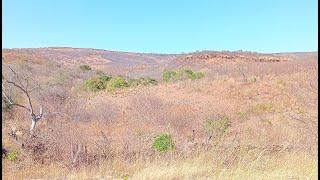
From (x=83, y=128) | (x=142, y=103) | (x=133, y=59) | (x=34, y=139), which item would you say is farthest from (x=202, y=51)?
(x=34, y=139)

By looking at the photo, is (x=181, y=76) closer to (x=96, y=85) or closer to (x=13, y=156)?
(x=96, y=85)

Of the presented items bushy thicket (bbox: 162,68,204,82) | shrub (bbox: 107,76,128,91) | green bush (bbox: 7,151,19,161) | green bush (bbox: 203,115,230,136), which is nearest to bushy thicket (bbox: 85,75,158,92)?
shrub (bbox: 107,76,128,91)

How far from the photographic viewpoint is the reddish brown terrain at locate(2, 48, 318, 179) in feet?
16.3

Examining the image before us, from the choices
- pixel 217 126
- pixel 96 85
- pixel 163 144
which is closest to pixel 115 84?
pixel 96 85

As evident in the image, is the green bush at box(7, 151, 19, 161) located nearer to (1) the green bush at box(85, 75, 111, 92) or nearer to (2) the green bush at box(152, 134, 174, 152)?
(2) the green bush at box(152, 134, 174, 152)

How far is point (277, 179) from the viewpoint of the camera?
4340 millimetres

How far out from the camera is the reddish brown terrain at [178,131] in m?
4.96

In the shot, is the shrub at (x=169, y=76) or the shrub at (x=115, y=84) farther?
the shrub at (x=169, y=76)

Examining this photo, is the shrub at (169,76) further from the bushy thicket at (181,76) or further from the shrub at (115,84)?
the shrub at (115,84)

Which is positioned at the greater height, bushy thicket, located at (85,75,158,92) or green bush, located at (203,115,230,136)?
bushy thicket, located at (85,75,158,92)

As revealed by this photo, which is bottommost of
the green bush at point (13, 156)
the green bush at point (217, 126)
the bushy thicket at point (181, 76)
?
the green bush at point (217, 126)

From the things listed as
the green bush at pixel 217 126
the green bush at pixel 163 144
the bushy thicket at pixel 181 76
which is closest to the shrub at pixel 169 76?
the bushy thicket at pixel 181 76

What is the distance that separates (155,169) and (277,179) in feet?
4.05

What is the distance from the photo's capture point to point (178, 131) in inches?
424
